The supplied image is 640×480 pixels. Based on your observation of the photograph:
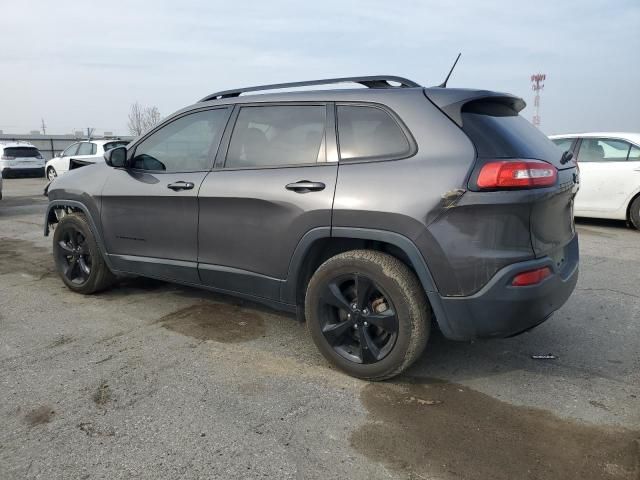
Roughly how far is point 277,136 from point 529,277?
1.83 meters

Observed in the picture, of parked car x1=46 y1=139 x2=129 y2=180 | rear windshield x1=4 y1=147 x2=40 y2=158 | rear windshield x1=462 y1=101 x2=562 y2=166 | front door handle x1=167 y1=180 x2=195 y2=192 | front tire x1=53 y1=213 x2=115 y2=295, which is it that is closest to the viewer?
rear windshield x1=462 y1=101 x2=562 y2=166

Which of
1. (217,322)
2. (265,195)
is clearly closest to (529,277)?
(265,195)

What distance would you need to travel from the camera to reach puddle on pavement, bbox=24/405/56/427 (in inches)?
105

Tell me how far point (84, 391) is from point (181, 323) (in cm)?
115

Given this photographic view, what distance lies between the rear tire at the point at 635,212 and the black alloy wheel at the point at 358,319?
7.20 metres

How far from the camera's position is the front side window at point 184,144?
12.5 feet

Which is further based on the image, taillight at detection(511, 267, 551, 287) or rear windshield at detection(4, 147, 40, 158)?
rear windshield at detection(4, 147, 40, 158)

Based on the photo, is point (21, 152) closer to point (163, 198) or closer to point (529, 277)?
point (163, 198)

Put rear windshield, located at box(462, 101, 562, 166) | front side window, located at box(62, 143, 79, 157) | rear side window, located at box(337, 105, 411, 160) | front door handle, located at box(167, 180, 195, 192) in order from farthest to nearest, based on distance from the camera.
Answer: front side window, located at box(62, 143, 79, 157), front door handle, located at box(167, 180, 195, 192), rear side window, located at box(337, 105, 411, 160), rear windshield, located at box(462, 101, 562, 166)

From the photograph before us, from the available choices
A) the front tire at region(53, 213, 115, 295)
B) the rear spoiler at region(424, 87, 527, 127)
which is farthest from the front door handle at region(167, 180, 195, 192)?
the rear spoiler at region(424, 87, 527, 127)

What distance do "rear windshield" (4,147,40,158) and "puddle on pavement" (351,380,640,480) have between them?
22002 millimetres

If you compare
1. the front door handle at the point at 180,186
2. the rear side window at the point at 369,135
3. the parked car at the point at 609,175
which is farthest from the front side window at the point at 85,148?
the rear side window at the point at 369,135

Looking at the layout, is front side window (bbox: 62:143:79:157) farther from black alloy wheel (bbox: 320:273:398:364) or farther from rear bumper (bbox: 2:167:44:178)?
black alloy wheel (bbox: 320:273:398:364)

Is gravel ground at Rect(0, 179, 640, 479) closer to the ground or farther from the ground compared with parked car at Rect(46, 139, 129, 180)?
closer to the ground
